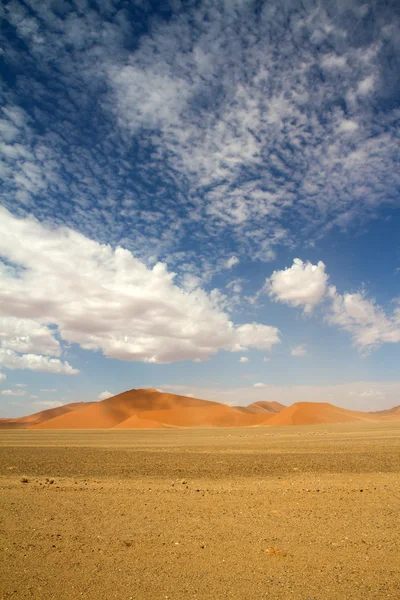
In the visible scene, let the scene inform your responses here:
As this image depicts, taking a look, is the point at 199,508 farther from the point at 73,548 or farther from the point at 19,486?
the point at 19,486

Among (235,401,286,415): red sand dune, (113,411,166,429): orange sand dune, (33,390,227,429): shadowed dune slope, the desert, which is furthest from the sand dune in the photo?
the desert

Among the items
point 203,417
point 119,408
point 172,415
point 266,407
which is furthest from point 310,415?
point 266,407

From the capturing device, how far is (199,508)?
9133mm

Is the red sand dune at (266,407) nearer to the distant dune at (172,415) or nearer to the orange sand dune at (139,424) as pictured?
the distant dune at (172,415)

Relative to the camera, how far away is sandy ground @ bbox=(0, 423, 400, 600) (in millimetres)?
5305

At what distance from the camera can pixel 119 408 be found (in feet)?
309

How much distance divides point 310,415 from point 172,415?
101 feet

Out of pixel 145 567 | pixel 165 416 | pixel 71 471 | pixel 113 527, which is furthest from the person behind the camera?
pixel 165 416

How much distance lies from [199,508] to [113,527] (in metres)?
2.28

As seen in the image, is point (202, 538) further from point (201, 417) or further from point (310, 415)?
point (201, 417)

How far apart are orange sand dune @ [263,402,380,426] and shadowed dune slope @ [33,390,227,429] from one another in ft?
63.7

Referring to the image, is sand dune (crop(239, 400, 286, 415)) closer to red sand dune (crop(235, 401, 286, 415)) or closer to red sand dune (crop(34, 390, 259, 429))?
red sand dune (crop(235, 401, 286, 415))

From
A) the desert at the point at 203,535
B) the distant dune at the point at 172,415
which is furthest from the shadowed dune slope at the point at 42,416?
the desert at the point at 203,535

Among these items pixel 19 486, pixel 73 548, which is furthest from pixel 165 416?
pixel 73 548
